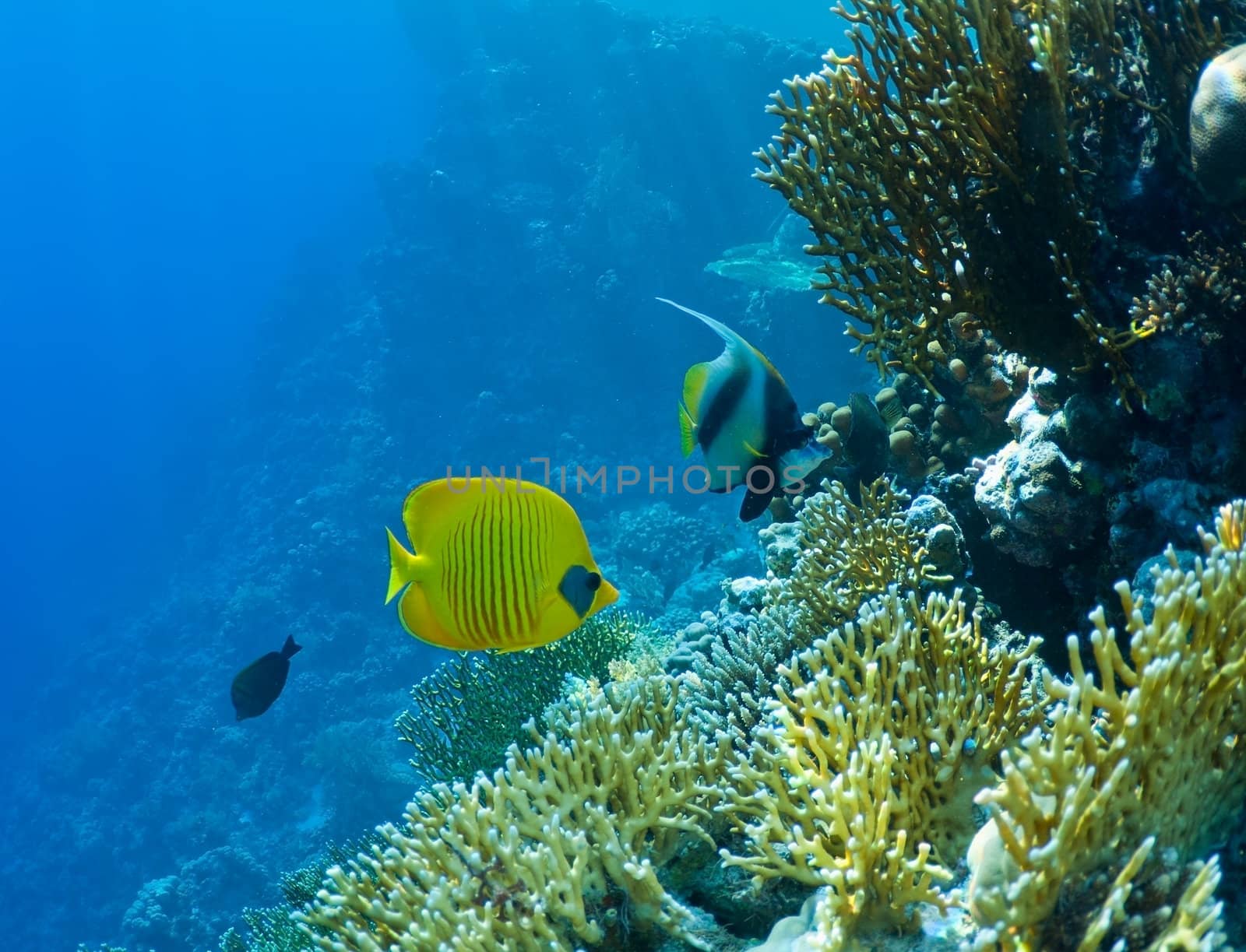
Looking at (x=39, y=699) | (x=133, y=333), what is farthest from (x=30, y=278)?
(x=39, y=699)

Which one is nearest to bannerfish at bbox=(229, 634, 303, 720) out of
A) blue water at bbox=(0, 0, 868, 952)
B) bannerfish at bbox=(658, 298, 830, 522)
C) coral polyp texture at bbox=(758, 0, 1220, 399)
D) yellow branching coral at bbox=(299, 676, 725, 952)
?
yellow branching coral at bbox=(299, 676, 725, 952)

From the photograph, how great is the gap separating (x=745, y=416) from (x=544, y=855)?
4.87ft

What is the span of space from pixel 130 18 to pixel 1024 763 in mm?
117519

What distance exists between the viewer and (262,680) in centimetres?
564

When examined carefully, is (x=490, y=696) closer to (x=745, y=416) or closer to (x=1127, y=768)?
(x=745, y=416)

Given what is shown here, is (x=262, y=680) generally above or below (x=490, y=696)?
above

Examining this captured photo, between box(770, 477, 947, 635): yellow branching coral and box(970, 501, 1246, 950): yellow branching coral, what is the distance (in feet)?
6.18

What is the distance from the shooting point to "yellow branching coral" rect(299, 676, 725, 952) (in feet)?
6.16

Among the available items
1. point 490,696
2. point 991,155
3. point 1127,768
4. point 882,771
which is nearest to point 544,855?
point 882,771

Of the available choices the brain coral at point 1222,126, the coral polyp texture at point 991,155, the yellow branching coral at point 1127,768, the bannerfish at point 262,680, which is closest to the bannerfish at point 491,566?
the yellow branching coral at point 1127,768

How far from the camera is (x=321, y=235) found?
43.9 metres

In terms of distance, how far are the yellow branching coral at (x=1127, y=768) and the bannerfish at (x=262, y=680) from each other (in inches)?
212

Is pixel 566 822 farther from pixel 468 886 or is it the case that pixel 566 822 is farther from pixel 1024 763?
pixel 1024 763

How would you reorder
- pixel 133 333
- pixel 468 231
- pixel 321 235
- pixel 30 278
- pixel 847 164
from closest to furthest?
pixel 847 164 < pixel 468 231 < pixel 321 235 < pixel 133 333 < pixel 30 278
